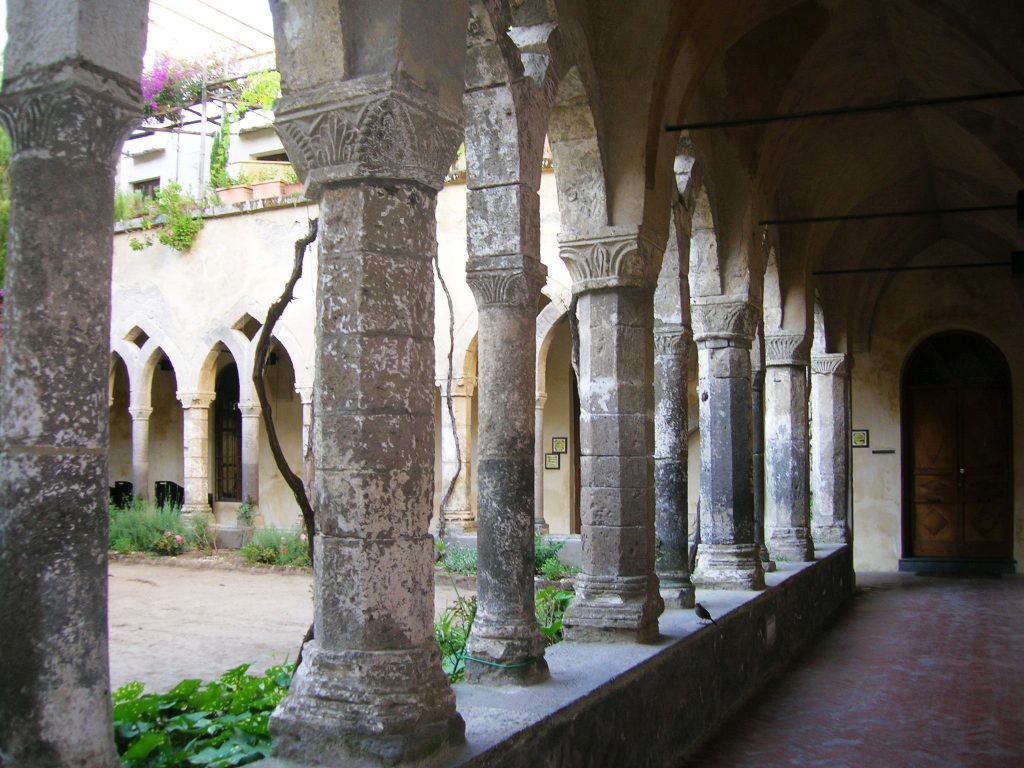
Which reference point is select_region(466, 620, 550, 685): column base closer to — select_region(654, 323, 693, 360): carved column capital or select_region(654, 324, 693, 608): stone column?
select_region(654, 324, 693, 608): stone column

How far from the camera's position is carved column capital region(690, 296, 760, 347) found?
307 inches

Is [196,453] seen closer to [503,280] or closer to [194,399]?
[194,399]

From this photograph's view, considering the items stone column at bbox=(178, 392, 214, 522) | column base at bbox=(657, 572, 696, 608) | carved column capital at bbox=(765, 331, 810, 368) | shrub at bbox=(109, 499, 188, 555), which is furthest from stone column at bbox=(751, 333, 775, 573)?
stone column at bbox=(178, 392, 214, 522)

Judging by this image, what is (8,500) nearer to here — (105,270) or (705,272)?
(105,270)

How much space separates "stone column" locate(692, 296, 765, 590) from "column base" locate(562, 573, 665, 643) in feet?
7.37

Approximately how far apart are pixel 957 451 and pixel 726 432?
8055mm

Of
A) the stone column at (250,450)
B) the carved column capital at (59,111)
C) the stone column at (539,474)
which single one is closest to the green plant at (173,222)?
the stone column at (250,450)

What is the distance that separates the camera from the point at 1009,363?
13891 mm

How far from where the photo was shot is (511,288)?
4.37 metres

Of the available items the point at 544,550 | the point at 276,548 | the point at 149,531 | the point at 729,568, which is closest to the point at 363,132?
the point at 729,568

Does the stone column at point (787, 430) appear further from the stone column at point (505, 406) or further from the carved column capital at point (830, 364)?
the stone column at point (505, 406)

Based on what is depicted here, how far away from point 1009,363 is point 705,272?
7.79 meters

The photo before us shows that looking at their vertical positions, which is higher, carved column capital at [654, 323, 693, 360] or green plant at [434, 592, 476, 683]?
carved column capital at [654, 323, 693, 360]

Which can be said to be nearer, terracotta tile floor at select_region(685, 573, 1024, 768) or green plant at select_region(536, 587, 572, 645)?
terracotta tile floor at select_region(685, 573, 1024, 768)
